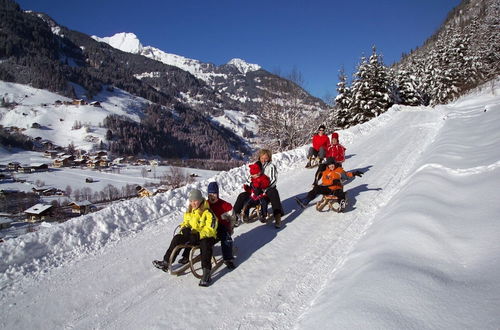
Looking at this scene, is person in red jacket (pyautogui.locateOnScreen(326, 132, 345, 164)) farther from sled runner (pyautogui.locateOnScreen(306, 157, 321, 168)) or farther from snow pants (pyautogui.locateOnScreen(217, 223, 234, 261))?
snow pants (pyautogui.locateOnScreen(217, 223, 234, 261))

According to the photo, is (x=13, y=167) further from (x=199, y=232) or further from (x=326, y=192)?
(x=326, y=192)

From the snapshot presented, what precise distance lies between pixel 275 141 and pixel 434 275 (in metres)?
21.2

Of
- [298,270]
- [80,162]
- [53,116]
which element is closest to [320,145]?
[298,270]

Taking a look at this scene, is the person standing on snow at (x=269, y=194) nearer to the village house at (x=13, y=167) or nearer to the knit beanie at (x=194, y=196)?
the knit beanie at (x=194, y=196)

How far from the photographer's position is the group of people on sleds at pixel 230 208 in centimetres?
471

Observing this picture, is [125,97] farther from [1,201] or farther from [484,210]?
[484,210]

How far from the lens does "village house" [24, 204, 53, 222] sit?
35.9 meters

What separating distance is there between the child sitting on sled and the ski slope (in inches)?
14.3

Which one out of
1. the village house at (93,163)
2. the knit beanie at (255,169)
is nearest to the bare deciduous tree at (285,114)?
the knit beanie at (255,169)

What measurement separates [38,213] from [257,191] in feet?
133

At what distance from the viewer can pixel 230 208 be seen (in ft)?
17.7

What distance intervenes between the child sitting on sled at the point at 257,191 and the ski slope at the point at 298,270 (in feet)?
1.20

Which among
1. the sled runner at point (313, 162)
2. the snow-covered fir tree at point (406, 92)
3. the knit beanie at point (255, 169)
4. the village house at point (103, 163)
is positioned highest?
the snow-covered fir tree at point (406, 92)

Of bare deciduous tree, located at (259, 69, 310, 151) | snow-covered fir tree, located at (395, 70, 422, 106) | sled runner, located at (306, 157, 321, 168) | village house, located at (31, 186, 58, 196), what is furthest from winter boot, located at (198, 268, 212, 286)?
village house, located at (31, 186, 58, 196)
